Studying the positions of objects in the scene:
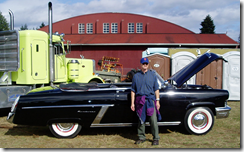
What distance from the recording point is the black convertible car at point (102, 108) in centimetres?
455

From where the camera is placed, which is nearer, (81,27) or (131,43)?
(131,43)

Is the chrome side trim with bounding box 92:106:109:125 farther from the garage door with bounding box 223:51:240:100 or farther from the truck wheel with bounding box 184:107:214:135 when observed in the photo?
the garage door with bounding box 223:51:240:100

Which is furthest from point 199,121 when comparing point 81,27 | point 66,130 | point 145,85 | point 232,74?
point 81,27

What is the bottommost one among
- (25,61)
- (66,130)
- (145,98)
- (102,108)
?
(66,130)

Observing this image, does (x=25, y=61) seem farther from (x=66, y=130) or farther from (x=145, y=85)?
(x=145, y=85)

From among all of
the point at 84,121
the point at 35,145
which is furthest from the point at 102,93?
the point at 35,145

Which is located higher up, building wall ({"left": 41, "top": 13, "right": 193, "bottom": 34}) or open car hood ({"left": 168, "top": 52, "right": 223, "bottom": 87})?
building wall ({"left": 41, "top": 13, "right": 193, "bottom": 34})

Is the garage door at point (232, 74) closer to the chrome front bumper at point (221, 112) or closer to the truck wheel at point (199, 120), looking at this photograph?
the chrome front bumper at point (221, 112)

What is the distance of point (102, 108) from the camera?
15.1 ft

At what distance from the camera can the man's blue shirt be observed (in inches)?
169

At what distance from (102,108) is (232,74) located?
7.97 meters

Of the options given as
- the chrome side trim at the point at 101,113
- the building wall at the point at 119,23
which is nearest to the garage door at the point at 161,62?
the chrome side trim at the point at 101,113

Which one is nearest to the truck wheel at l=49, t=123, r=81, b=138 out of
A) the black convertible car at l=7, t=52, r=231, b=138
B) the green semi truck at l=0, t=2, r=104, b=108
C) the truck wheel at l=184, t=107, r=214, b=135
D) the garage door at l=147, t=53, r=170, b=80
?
the black convertible car at l=7, t=52, r=231, b=138

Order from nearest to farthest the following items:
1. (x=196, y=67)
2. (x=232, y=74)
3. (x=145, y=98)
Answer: (x=145, y=98)
(x=196, y=67)
(x=232, y=74)
